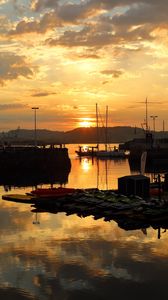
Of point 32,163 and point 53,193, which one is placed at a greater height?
point 53,193

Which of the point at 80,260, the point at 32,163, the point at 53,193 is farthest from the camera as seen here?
the point at 32,163

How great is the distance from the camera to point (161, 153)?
126062mm

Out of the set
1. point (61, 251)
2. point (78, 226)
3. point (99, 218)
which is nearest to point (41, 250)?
point (61, 251)

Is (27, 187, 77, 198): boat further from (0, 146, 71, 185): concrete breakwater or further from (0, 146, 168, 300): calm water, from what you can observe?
(0, 146, 71, 185): concrete breakwater

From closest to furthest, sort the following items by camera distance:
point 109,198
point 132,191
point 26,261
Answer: point 26,261 → point 109,198 → point 132,191

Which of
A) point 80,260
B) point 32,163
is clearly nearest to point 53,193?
point 80,260

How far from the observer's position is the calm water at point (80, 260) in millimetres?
20688

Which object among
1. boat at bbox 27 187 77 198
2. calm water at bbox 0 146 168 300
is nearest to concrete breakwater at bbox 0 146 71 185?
boat at bbox 27 187 77 198

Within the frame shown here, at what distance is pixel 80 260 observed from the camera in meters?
25.5

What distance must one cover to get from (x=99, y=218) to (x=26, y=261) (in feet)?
43.0

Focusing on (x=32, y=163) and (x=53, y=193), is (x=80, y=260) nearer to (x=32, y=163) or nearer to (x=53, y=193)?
(x=53, y=193)

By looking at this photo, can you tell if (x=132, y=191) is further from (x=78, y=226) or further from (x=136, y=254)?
(x=136, y=254)

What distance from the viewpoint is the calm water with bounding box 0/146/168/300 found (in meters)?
20.7

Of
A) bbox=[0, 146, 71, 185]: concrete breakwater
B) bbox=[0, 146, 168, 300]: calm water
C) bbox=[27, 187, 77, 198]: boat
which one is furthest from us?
bbox=[0, 146, 71, 185]: concrete breakwater
